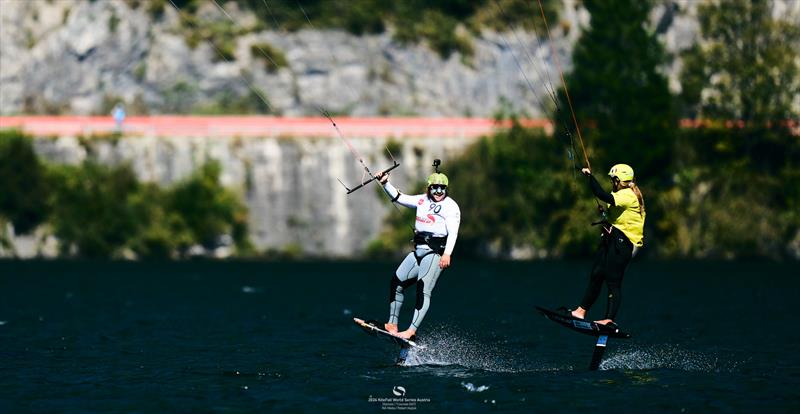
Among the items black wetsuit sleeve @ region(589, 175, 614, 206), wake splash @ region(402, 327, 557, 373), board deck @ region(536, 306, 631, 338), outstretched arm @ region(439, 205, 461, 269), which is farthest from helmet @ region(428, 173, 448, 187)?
wake splash @ region(402, 327, 557, 373)

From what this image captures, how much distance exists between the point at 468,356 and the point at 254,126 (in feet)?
227

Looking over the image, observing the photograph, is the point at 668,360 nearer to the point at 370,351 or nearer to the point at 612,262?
the point at 612,262

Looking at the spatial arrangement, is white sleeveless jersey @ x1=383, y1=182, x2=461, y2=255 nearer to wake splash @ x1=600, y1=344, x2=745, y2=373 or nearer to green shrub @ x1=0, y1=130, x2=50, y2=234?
wake splash @ x1=600, y1=344, x2=745, y2=373

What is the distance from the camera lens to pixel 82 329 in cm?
4178

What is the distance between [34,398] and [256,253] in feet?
248

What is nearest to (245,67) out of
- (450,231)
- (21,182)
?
(21,182)

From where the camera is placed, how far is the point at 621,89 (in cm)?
9419

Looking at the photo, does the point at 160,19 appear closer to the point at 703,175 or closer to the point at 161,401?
the point at 703,175

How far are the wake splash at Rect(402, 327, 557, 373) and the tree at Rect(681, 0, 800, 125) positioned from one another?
5888 cm

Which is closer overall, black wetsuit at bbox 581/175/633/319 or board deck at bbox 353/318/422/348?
black wetsuit at bbox 581/175/633/319

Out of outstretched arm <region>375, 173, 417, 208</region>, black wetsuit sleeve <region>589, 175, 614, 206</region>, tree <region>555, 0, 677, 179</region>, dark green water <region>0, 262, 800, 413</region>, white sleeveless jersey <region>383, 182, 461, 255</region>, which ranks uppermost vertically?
tree <region>555, 0, 677, 179</region>

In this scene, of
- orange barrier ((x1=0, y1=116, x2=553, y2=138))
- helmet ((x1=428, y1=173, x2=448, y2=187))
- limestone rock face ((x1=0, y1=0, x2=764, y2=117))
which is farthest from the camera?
limestone rock face ((x1=0, y1=0, x2=764, y2=117))

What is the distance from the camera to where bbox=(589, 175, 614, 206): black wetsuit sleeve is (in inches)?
1138

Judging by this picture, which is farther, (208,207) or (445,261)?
(208,207)
